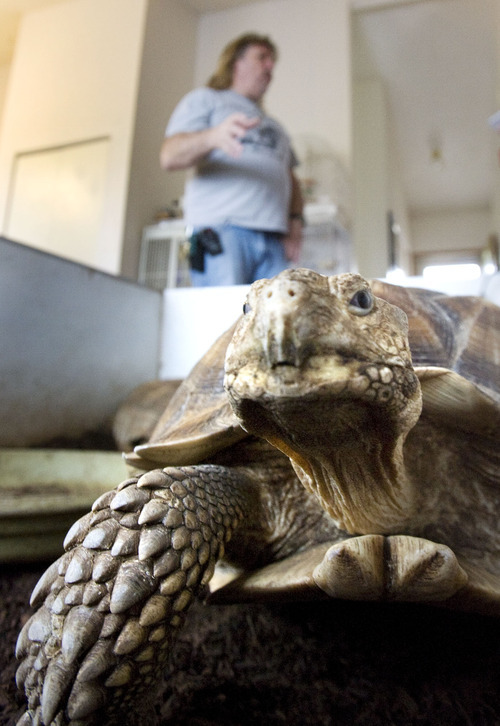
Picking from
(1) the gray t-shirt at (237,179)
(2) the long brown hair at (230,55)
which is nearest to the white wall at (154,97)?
(2) the long brown hair at (230,55)

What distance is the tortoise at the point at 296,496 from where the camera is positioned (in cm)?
66

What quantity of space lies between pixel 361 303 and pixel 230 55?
160 inches

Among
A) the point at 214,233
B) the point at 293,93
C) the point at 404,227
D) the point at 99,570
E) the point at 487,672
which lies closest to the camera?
the point at 99,570

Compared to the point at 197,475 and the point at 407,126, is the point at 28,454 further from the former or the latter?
the point at 407,126

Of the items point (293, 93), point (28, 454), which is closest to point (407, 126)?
point (293, 93)

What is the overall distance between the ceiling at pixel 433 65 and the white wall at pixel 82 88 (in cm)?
39

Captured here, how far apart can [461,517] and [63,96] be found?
5527mm

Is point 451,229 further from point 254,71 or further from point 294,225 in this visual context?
point 294,225

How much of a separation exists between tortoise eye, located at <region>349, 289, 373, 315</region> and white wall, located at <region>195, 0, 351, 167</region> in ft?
12.9

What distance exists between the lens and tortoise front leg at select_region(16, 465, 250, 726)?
0.79 m

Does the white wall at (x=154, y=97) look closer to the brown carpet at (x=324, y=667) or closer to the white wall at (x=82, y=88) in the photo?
the white wall at (x=82, y=88)

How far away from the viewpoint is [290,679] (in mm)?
1093

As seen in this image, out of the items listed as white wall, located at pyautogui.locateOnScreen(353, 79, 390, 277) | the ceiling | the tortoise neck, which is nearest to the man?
white wall, located at pyautogui.locateOnScreen(353, 79, 390, 277)

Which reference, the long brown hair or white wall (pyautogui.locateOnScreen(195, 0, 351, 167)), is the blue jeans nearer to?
the long brown hair
